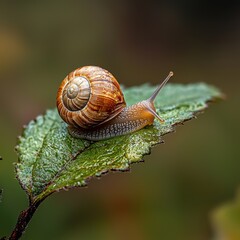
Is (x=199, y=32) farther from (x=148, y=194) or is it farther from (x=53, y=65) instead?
(x=148, y=194)

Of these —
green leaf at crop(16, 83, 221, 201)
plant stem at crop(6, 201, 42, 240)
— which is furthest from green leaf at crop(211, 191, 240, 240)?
plant stem at crop(6, 201, 42, 240)

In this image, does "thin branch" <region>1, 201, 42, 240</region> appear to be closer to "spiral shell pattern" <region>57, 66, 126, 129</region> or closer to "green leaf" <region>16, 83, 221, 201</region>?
"green leaf" <region>16, 83, 221, 201</region>

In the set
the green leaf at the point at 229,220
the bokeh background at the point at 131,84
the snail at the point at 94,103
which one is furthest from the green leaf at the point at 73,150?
the bokeh background at the point at 131,84

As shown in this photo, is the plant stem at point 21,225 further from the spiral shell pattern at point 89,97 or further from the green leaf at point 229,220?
the green leaf at point 229,220

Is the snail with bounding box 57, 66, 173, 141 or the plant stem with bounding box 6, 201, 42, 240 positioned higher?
the snail with bounding box 57, 66, 173, 141

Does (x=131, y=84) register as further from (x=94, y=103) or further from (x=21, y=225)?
(x=21, y=225)

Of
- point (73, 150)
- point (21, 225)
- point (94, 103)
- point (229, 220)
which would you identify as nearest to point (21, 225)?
point (21, 225)
